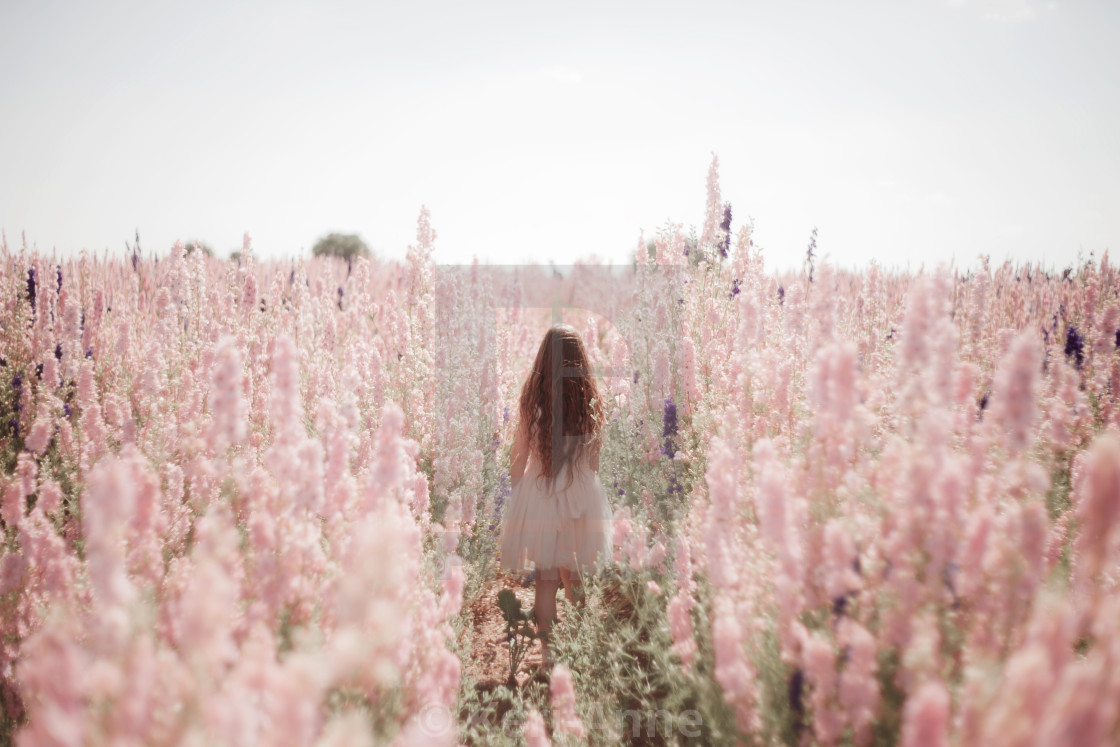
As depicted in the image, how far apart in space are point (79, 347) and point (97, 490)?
2989mm

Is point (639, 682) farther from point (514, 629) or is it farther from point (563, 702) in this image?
point (514, 629)

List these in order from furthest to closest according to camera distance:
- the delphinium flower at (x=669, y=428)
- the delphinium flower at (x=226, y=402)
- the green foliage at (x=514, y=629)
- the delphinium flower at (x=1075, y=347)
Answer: the delphinium flower at (x=1075, y=347), the delphinium flower at (x=669, y=428), the green foliage at (x=514, y=629), the delphinium flower at (x=226, y=402)

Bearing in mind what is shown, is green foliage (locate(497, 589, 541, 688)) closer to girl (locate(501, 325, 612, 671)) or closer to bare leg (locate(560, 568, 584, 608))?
girl (locate(501, 325, 612, 671))

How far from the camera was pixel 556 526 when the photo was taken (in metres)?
2.99

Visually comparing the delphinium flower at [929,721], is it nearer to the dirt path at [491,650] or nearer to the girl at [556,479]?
the dirt path at [491,650]

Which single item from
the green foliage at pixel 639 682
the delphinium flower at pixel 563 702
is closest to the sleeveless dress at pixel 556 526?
the green foliage at pixel 639 682

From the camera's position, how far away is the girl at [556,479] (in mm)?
2977

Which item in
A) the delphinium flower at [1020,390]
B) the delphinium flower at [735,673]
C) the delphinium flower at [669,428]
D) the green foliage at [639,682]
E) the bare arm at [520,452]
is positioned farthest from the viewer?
the bare arm at [520,452]

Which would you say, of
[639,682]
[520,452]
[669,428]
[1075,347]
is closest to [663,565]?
[639,682]

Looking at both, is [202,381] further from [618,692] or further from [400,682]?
[618,692]

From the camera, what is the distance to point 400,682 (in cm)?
128

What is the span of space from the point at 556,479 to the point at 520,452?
0.94ft

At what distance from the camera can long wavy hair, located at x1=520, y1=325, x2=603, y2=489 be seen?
3.08 meters

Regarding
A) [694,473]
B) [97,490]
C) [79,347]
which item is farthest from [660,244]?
[79,347]
